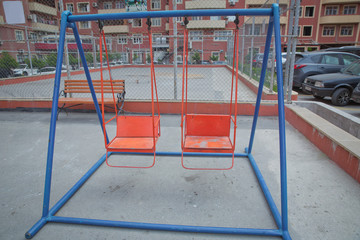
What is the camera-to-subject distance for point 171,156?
11.6ft

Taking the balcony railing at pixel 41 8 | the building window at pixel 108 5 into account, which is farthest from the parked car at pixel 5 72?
the building window at pixel 108 5

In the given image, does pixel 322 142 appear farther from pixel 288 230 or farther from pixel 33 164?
pixel 33 164

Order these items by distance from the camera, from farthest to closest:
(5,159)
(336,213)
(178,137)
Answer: (178,137) → (5,159) → (336,213)

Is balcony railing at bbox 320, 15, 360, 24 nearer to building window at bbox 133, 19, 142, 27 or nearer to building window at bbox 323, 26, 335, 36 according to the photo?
building window at bbox 323, 26, 335, 36

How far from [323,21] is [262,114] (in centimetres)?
3483

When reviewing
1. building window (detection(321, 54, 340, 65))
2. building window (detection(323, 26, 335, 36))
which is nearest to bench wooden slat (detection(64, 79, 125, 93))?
building window (detection(321, 54, 340, 65))

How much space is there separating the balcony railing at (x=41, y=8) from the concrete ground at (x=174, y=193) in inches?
1045

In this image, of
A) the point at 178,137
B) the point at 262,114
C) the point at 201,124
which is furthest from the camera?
the point at 262,114

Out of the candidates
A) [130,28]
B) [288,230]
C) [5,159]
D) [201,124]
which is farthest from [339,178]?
[130,28]

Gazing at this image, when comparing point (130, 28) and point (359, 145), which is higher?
point (130, 28)

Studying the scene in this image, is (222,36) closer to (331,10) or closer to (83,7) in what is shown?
(83,7)

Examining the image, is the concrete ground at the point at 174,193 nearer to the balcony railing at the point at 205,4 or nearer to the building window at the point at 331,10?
the balcony railing at the point at 205,4

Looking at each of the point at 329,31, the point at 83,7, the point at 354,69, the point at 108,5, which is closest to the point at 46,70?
the point at 354,69

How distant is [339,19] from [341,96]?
32165 millimetres
